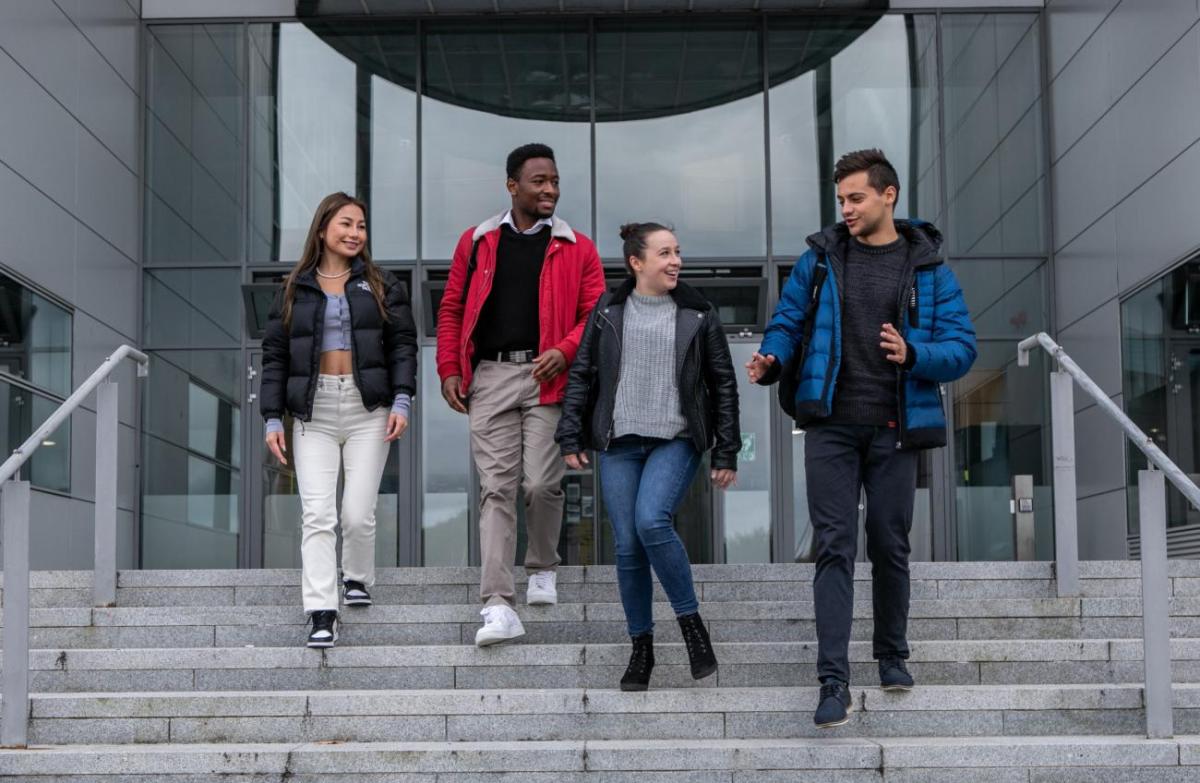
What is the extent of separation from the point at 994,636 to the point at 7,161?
748 cm

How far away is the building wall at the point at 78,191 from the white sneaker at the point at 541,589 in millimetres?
5325

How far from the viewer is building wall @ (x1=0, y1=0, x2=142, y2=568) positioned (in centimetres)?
1073

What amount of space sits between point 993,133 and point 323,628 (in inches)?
354

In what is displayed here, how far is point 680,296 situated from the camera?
582 cm

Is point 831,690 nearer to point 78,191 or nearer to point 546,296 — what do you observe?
point 546,296

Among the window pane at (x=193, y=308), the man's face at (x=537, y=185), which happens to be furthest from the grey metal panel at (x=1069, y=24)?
the window pane at (x=193, y=308)

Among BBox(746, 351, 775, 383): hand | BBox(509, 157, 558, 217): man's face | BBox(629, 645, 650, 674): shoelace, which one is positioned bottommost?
BBox(629, 645, 650, 674): shoelace

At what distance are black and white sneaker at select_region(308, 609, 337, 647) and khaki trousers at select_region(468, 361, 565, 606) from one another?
611mm

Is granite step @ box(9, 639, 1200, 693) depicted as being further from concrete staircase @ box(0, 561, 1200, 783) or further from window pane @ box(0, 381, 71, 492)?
window pane @ box(0, 381, 71, 492)

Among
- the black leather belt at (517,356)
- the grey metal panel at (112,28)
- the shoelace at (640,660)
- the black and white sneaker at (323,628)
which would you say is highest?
the grey metal panel at (112,28)

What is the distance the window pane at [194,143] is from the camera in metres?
13.1

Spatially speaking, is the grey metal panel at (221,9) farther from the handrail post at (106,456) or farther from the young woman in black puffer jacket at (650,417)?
the young woman in black puffer jacket at (650,417)

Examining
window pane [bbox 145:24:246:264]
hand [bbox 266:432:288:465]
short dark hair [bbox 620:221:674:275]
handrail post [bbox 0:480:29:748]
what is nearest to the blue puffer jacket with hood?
short dark hair [bbox 620:221:674:275]

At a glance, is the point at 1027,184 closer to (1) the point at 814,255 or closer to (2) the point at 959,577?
(2) the point at 959,577
